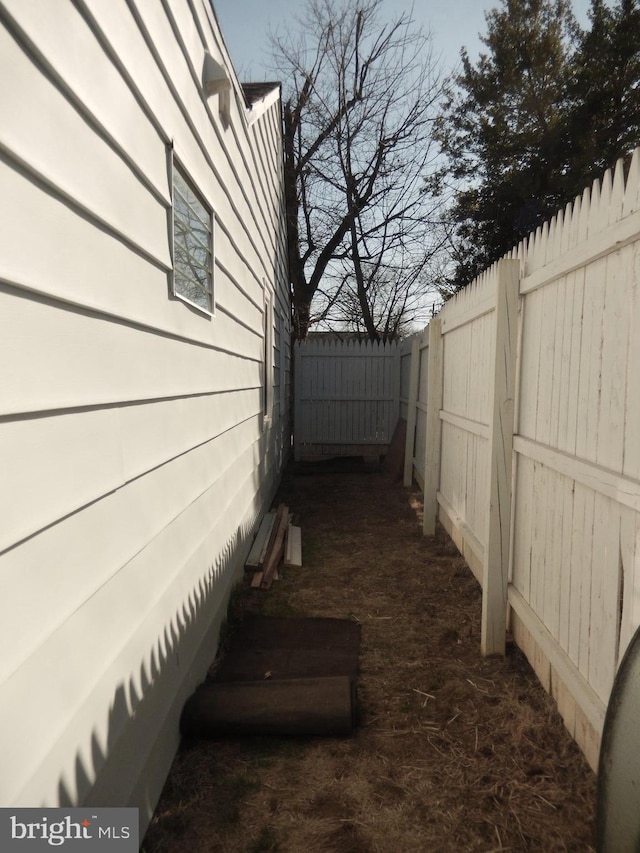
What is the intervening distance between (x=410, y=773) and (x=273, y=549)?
9.00 ft

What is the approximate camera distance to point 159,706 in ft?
7.86

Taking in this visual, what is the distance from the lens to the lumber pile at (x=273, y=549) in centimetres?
477

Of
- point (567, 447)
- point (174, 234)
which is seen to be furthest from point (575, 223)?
point (174, 234)

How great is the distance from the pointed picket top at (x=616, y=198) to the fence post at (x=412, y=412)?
6041 millimetres

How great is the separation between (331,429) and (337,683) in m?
9.03

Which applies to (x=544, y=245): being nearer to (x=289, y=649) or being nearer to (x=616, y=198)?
(x=616, y=198)

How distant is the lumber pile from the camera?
4766mm

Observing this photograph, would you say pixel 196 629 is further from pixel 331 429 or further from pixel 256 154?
pixel 331 429

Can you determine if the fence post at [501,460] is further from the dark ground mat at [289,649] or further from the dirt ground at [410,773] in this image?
the dark ground mat at [289,649]

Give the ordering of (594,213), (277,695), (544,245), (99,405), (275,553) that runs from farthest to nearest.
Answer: (275,553), (544,245), (277,695), (594,213), (99,405)

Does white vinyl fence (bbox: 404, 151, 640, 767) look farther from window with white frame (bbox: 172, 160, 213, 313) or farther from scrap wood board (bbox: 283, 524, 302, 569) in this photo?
window with white frame (bbox: 172, 160, 213, 313)

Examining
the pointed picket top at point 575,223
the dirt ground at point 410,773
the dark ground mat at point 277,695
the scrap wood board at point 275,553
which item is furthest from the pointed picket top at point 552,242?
the scrap wood board at point 275,553

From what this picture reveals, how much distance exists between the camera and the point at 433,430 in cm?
612

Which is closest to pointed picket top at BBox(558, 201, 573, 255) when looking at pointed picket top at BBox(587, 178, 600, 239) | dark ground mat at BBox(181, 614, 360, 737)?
pointed picket top at BBox(587, 178, 600, 239)
